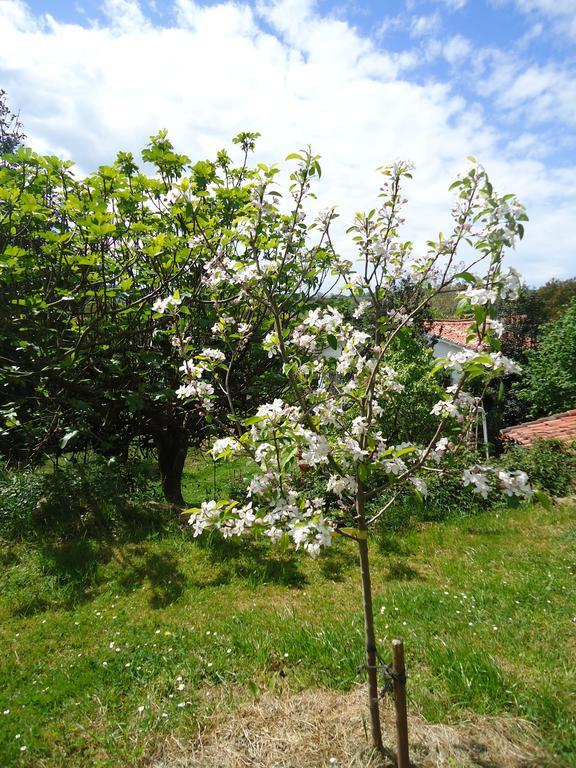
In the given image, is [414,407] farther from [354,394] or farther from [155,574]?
[354,394]

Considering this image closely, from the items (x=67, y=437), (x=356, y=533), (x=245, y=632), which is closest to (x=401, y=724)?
(x=356, y=533)

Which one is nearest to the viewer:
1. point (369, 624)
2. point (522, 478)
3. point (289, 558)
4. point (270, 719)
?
point (522, 478)

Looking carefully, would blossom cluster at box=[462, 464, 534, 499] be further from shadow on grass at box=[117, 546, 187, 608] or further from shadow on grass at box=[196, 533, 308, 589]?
shadow on grass at box=[117, 546, 187, 608]

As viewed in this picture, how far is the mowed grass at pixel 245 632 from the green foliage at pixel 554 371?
7.43 meters

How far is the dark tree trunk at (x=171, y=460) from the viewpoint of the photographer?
6273 mm

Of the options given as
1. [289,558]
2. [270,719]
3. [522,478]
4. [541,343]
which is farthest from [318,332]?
[541,343]

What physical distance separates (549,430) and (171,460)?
7630 mm

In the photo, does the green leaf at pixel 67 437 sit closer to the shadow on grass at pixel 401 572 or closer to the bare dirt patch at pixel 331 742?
the bare dirt patch at pixel 331 742

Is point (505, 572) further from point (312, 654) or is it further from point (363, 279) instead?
point (363, 279)

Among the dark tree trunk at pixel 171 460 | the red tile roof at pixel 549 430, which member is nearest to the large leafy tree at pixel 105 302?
the dark tree trunk at pixel 171 460

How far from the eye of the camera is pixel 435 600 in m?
3.87

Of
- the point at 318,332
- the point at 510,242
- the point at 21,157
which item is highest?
the point at 21,157

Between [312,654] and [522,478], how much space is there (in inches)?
79.2

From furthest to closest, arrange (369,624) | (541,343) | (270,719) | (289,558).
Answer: (541,343)
(289,558)
(270,719)
(369,624)
